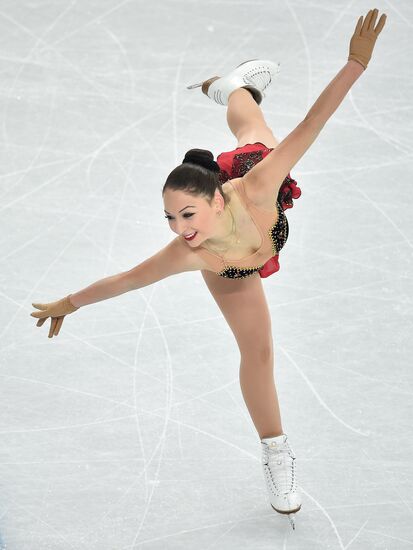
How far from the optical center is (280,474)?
146 inches

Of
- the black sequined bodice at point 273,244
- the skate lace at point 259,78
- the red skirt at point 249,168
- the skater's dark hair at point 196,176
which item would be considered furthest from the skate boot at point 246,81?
the skater's dark hair at point 196,176

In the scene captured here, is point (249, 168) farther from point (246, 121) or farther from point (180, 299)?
point (180, 299)

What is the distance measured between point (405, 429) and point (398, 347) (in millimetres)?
451

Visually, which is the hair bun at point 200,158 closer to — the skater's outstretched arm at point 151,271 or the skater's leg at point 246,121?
the skater's outstretched arm at point 151,271

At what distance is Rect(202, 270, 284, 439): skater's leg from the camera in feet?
11.9

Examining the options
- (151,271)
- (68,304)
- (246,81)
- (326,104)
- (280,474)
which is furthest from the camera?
(246,81)

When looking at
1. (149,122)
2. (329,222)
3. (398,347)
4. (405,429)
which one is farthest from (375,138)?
(405,429)

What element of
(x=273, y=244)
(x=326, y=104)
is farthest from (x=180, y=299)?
(x=326, y=104)

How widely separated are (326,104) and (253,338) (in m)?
0.82

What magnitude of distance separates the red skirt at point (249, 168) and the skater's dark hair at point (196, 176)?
29 cm

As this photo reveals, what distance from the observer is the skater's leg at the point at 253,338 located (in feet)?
11.9

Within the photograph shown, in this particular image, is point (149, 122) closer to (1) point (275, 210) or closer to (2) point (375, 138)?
(2) point (375, 138)

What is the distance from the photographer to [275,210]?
11.5 ft

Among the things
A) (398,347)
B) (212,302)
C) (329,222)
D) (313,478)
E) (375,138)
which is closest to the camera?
(313,478)
